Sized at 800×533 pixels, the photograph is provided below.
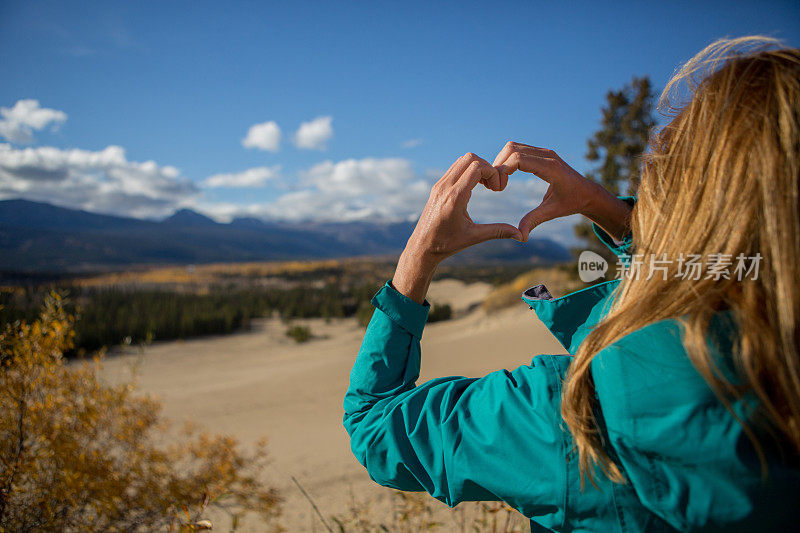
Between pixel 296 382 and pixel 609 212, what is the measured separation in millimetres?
9949

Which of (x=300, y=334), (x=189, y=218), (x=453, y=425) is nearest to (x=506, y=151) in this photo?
(x=453, y=425)

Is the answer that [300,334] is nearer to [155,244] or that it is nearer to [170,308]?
[170,308]

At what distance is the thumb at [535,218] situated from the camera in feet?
3.47

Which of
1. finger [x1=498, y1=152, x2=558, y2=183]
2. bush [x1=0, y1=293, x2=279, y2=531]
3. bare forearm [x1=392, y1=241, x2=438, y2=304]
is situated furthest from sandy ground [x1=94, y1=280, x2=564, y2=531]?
finger [x1=498, y1=152, x2=558, y2=183]

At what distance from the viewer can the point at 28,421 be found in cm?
328

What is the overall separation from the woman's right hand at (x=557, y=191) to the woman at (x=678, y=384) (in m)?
0.21

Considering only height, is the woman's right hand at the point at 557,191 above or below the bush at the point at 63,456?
above

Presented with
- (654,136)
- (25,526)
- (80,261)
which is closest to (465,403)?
(654,136)

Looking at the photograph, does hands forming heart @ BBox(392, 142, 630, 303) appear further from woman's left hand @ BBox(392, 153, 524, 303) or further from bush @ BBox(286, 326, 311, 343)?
bush @ BBox(286, 326, 311, 343)

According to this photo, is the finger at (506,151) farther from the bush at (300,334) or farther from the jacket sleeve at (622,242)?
the bush at (300,334)

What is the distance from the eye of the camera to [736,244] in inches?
A: 28.3

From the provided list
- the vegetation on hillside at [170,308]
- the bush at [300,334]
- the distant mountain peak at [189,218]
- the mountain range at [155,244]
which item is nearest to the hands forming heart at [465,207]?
the vegetation on hillside at [170,308]

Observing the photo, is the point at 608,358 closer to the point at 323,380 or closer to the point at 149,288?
the point at 323,380

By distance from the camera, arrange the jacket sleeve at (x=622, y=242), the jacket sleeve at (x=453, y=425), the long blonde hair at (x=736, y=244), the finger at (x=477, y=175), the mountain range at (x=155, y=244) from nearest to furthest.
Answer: the long blonde hair at (x=736, y=244), the jacket sleeve at (x=453, y=425), the finger at (x=477, y=175), the jacket sleeve at (x=622, y=242), the mountain range at (x=155, y=244)
